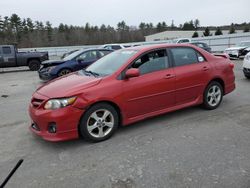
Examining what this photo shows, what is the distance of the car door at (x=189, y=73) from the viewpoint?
198 inches

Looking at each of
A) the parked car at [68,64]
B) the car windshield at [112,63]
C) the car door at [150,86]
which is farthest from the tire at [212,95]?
the parked car at [68,64]

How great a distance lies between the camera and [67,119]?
12.6ft

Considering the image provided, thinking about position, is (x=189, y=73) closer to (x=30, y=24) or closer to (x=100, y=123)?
(x=100, y=123)

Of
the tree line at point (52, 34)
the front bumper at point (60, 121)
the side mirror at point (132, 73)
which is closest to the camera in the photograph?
the front bumper at point (60, 121)

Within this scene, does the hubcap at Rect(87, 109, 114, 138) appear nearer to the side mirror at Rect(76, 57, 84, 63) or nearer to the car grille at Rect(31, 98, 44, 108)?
the car grille at Rect(31, 98, 44, 108)

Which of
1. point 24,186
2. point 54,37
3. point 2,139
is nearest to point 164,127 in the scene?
point 24,186

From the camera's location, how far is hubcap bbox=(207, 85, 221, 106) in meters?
5.58

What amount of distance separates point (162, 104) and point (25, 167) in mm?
2631

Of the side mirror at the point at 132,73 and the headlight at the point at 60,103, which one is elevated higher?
the side mirror at the point at 132,73

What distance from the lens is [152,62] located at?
4.82m

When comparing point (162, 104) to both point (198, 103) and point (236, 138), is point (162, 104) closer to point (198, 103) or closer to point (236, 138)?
point (198, 103)

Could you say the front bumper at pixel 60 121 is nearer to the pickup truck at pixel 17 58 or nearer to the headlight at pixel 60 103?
the headlight at pixel 60 103

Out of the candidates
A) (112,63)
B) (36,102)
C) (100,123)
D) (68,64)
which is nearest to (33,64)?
(68,64)

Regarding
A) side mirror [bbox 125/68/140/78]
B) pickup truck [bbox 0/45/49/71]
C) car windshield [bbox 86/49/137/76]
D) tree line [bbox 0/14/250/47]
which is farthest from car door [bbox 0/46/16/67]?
tree line [bbox 0/14/250/47]
